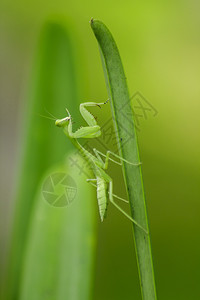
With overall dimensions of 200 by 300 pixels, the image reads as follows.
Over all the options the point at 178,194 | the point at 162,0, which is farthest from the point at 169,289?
the point at 162,0

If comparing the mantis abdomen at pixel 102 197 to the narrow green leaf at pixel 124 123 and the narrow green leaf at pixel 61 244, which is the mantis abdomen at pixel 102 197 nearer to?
the narrow green leaf at pixel 61 244

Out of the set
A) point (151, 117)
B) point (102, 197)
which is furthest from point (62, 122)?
point (151, 117)

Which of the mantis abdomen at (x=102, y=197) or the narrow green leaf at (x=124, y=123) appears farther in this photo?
the mantis abdomen at (x=102, y=197)

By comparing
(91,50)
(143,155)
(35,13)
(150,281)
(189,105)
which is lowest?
(150,281)

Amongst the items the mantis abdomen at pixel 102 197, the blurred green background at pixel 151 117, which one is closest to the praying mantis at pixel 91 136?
the mantis abdomen at pixel 102 197

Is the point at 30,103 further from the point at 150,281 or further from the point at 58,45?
the point at 150,281

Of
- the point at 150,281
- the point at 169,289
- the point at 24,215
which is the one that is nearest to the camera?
the point at 150,281
